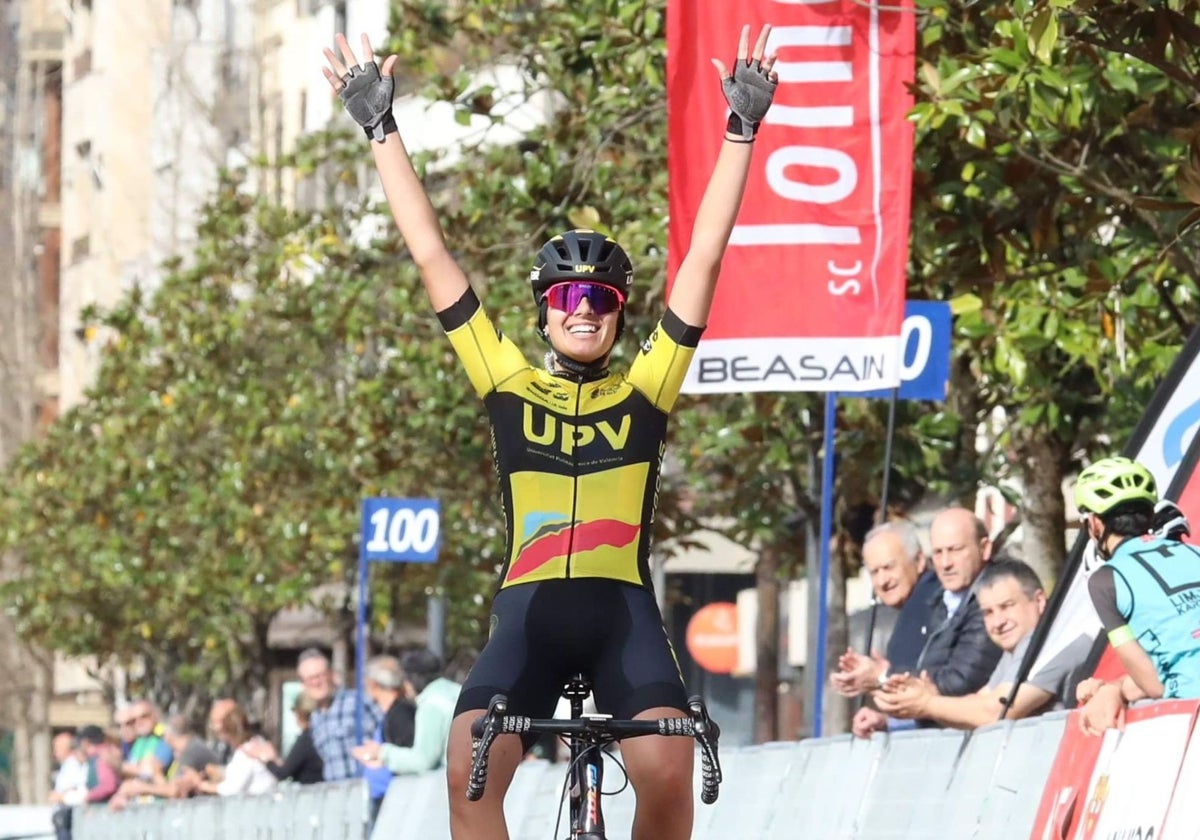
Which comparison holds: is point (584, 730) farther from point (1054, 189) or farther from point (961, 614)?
point (1054, 189)

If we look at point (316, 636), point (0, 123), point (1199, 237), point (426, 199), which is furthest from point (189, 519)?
point (0, 123)

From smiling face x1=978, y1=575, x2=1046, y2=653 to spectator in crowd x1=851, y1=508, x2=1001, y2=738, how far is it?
0.69ft

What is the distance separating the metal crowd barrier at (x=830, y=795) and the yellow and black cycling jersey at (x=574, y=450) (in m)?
2.73

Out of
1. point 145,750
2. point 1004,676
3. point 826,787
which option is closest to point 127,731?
point 145,750

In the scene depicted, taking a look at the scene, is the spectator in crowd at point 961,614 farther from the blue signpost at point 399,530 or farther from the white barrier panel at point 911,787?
the blue signpost at point 399,530

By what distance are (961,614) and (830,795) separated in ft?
3.54

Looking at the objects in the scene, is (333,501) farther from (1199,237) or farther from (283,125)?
(283,125)

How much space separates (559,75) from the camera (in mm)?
20453

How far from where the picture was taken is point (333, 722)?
18.0m

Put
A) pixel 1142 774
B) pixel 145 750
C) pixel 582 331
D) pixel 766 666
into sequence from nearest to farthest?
pixel 582 331
pixel 1142 774
pixel 145 750
pixel 766 666

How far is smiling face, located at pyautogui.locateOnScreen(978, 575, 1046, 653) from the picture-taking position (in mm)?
11648

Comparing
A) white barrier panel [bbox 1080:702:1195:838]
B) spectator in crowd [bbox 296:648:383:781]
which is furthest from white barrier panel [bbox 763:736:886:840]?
spectator in crowd [bbox 296:648:383:781]

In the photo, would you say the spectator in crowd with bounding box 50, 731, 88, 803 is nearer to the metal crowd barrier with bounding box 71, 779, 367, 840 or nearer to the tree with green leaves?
the metal crowd barrier with bounding box 71, 779, 367, 840

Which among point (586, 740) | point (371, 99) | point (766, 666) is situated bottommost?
point (766, 666)
